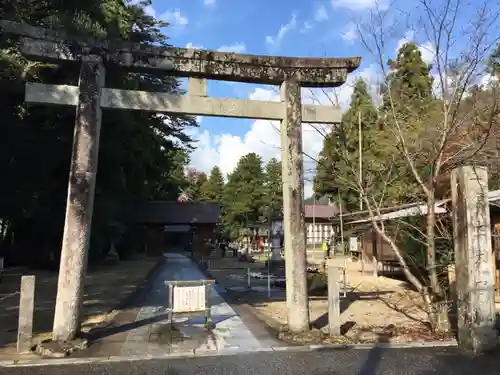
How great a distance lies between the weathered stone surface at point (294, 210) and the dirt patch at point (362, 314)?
43 cm

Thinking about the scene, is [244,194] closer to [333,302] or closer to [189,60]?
[189,60]

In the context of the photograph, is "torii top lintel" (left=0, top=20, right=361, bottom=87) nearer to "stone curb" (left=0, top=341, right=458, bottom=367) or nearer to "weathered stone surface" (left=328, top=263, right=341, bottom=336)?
"weathered stone surface" (left=328, top=263, right=341, bottom=336)

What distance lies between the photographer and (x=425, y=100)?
12.0 metres

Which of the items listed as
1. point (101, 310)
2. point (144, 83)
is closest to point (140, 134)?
point (144, 83)

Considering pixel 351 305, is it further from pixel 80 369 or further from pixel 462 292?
pixel 80 369

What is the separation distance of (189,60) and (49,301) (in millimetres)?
8222

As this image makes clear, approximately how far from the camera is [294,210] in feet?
27.4

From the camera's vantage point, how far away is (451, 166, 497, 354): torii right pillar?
7.27m

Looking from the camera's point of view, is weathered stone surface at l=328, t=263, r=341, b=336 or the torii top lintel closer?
the torii top lintel

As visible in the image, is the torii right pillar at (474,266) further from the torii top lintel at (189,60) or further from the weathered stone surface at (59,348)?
the weathered stone surface at (59,348)

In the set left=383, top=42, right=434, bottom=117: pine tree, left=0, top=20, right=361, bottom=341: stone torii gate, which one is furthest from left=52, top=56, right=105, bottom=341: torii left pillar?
left=383, top=42, right=434, bottom=117: pine tree

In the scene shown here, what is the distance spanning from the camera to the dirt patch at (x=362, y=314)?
26.6 ft

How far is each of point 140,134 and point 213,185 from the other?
42580 mm

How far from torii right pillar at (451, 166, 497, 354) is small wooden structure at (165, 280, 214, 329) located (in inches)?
181
